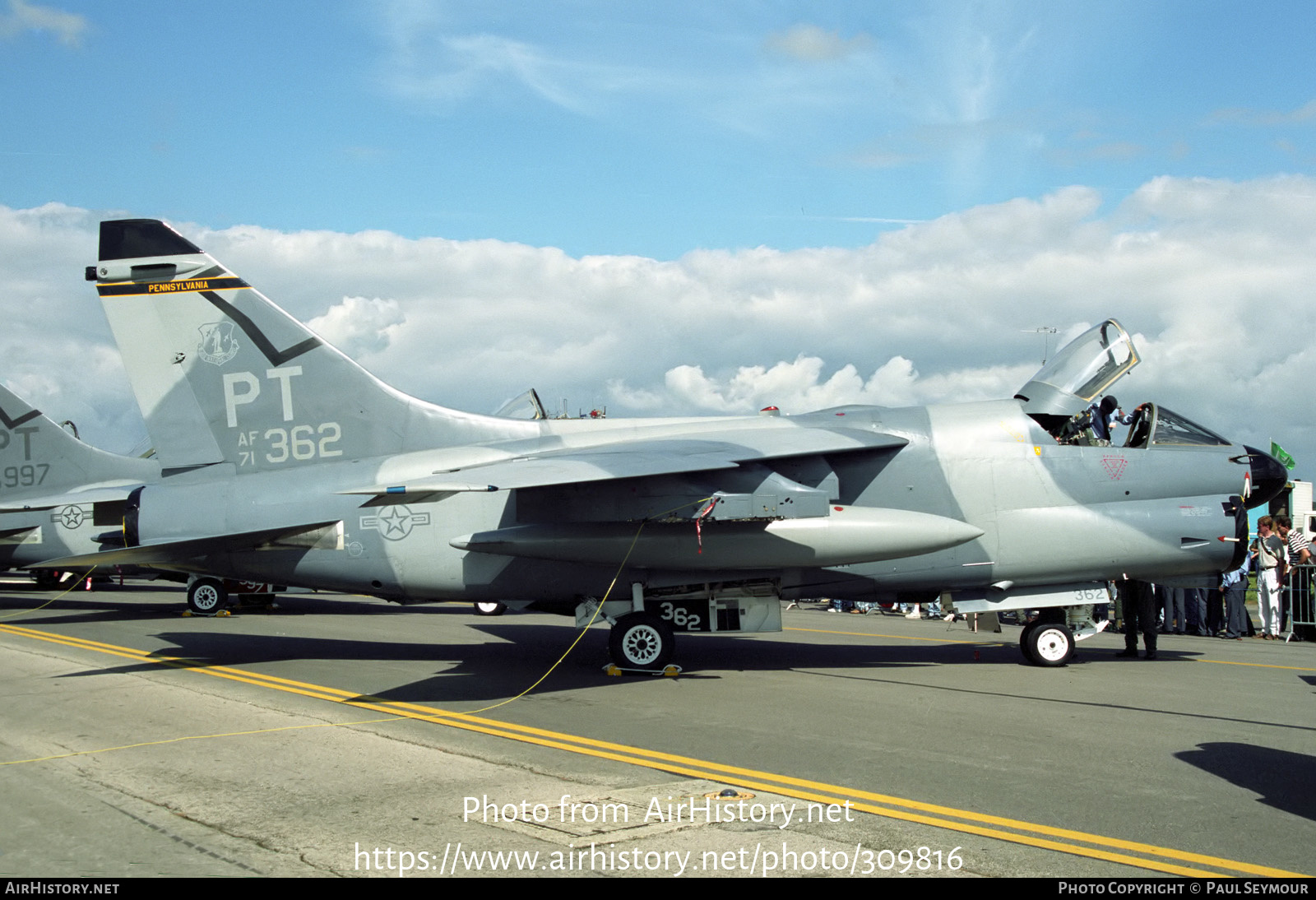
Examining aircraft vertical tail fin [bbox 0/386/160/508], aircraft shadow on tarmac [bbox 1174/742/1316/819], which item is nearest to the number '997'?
aircraft vertical tail fin [bbox 0/386/160/508]

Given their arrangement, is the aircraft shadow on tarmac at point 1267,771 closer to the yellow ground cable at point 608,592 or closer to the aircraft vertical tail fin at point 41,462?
the yellow ground cable at point 608,592

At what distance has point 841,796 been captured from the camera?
6180mm

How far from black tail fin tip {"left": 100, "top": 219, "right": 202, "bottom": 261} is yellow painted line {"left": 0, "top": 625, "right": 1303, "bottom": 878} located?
605 cm

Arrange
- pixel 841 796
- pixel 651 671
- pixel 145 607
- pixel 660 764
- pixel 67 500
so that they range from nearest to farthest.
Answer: pixel 841 796 → pixel 660 764 → pixel 651 671 → pixel 67 500 → pixel 145 607

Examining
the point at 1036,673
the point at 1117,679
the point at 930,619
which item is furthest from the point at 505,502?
the point at 930,619

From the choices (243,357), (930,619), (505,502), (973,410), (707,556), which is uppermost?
(243,357)

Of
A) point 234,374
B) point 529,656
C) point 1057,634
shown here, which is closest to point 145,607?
point 234,374

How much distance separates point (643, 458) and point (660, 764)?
3992 mm

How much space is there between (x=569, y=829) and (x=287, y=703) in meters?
5.61

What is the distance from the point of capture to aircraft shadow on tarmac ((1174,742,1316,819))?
6.08 metres

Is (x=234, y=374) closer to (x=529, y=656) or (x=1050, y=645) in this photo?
(x=529, y=656)

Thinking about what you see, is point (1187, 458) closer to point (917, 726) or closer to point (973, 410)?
point (973, 410)

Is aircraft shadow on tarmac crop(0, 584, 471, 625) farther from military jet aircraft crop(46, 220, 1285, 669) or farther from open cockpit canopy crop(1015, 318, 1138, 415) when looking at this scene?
open cockpit canopy crop(1015, 318, 1138, 415)

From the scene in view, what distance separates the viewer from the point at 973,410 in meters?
12.5
